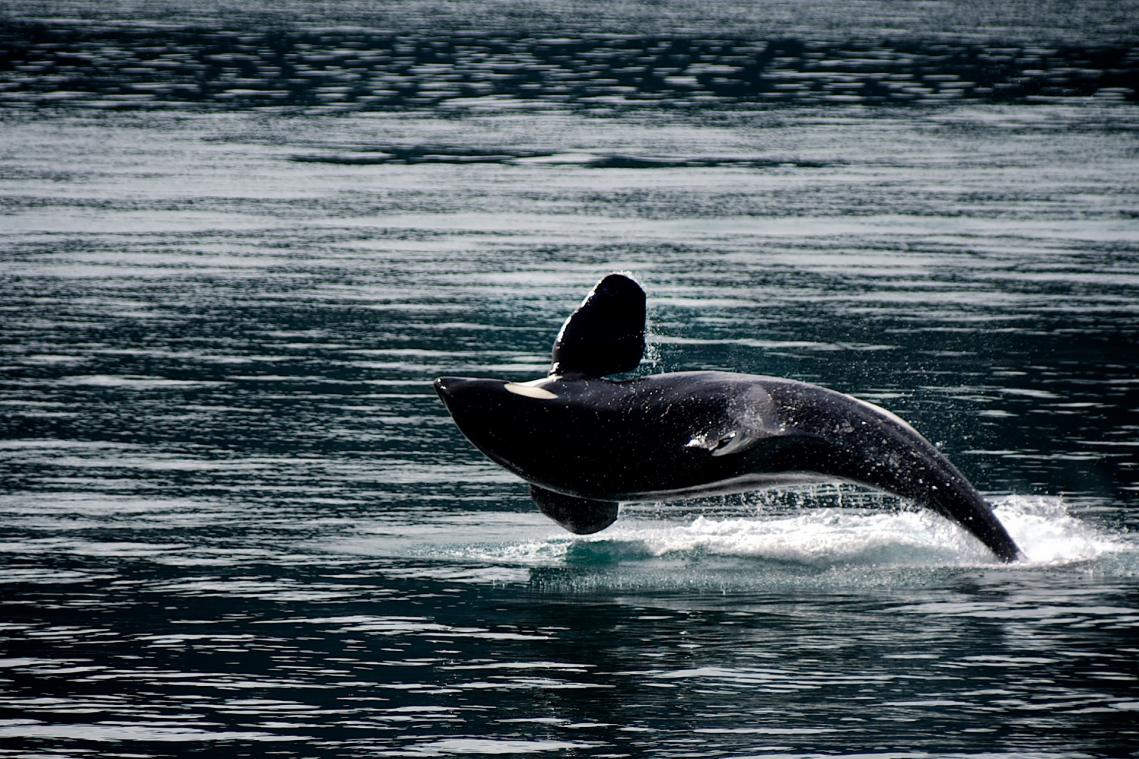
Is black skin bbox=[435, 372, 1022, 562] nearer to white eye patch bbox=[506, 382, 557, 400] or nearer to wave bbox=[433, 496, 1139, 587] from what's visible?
white eye patch bbox=[506, 382, 557, 400]

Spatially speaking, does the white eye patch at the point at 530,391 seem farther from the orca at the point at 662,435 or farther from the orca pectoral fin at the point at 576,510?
the orca pectoral fin at the point at 576,510

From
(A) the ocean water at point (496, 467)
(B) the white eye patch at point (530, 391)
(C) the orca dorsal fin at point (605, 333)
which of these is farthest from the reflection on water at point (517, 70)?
(B) the white eye patch at point (530, 391)

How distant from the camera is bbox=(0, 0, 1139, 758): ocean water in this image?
12469mm

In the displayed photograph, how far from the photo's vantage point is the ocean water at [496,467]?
12469mm

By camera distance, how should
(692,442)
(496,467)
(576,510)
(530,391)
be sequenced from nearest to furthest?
(692,442), (530,391), (576,510), (496,467)

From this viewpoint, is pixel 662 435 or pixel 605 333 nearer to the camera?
pixel 662 435

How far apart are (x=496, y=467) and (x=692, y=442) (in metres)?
5.09

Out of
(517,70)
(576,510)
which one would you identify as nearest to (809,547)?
(576,510)

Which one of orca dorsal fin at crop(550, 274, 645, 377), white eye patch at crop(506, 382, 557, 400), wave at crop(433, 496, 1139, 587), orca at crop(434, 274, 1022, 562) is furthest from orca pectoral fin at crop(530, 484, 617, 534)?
orca dorsal fin at crop(550, 274, 645, 377)

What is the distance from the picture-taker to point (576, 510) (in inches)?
601

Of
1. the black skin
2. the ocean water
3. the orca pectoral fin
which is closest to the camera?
the ocean water

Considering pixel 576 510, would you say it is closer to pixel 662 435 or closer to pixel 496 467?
pixel 662 435

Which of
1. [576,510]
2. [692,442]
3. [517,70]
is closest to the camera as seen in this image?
[692,442]

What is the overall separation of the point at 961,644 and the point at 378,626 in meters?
3.52
